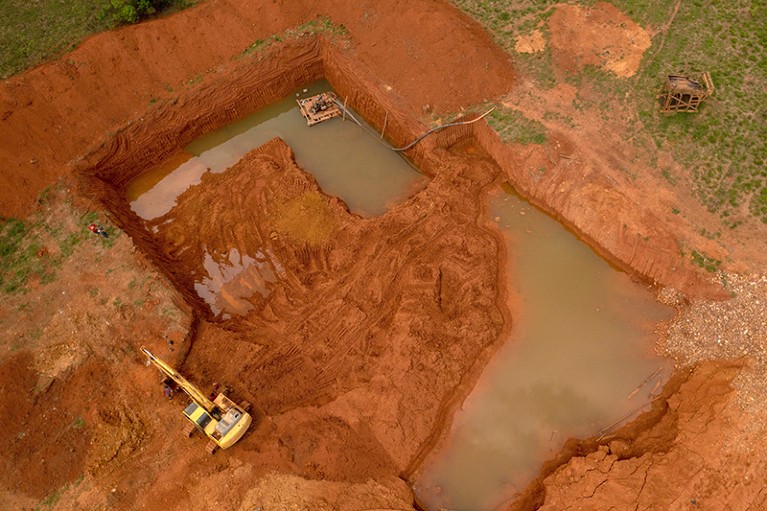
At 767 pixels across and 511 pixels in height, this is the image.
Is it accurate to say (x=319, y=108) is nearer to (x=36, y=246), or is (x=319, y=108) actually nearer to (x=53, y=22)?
(x=36, y=246)

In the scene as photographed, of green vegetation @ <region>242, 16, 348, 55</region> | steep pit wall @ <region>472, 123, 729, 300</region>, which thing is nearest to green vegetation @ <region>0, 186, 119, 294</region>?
green vegetation @ <region>242, 16, 348, 55</region>

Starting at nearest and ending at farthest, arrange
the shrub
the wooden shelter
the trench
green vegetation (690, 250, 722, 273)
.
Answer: the trench < green vegetation (690, 250, 722, 273) < the wooden shelter < the shrub

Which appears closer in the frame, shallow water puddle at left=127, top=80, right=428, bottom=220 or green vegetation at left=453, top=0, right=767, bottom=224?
green vegetation at left=453, top=0, right=767, bottom=224

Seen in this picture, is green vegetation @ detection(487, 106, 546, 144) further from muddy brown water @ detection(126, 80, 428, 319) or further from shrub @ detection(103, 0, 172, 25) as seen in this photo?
shrub @ detection(103, 0, 172, 25)

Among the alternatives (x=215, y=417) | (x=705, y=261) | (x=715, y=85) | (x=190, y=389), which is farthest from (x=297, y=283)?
(x=715, y=85)

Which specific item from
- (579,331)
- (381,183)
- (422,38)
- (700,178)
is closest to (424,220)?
(381,183)

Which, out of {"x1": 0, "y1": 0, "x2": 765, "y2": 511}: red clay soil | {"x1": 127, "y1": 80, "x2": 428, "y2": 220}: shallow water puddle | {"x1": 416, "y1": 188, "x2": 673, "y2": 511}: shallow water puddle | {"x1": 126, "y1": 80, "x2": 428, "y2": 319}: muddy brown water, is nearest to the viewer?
{"x1": 0, "y1": 0, "x2": 765, "y2": 511}: red clay soil

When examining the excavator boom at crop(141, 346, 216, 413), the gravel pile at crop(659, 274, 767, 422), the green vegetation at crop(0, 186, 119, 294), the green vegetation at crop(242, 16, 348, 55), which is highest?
the green vegetation at crop(242, 16, 348, 55)

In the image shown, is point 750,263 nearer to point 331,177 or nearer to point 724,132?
point 724,132
